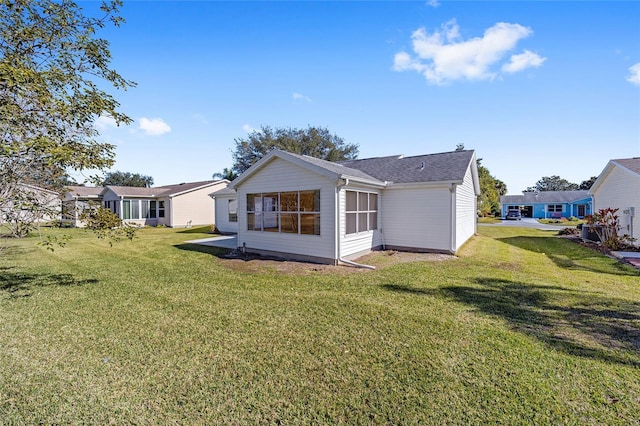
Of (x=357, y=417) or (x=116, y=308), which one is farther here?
(x=116, y=308)

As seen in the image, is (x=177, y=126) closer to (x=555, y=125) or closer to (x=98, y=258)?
(x=98, y=258)

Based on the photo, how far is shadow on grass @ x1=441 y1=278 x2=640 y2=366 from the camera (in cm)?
388

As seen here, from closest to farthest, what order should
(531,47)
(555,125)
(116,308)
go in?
1. (116,308)
2. (531,47)
3. (555,125)

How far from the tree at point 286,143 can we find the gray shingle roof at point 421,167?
24.8 meters

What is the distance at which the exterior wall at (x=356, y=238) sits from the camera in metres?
9.44

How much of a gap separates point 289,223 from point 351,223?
2247 mm

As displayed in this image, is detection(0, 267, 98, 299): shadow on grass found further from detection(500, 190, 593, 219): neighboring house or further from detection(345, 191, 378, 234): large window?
detection(500, 190, 593, 219): neighboring house

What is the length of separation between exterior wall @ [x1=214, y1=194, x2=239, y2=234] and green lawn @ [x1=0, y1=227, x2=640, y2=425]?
11.6m

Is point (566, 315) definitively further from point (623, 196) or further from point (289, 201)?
point (623, 196)

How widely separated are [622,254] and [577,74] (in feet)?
22.4

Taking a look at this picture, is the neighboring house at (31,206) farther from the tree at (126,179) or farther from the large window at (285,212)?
the tree at (126,179)

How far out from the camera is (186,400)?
9.39 ft

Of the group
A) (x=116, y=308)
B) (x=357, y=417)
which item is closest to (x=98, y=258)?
(x=116, y=308)

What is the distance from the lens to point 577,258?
A: 1040 cm
